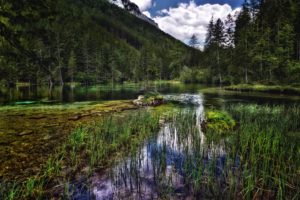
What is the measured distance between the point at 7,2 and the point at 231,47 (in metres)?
56.0

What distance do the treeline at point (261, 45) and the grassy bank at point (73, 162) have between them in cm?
3468

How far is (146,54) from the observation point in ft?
316

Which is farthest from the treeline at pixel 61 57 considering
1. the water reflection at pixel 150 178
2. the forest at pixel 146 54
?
the water reflection at pixel 150 178

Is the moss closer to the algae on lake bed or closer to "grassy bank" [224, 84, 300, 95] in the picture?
the algae on lake bed

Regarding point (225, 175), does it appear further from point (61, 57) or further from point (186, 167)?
point (61, 57)

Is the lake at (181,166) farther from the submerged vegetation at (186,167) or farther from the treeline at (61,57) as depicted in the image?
the treeline at (61,57)

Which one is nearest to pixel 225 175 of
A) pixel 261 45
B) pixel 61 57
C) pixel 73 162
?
pixel 73 162

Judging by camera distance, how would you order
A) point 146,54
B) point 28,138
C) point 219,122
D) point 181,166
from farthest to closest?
point 146,54
point 219,122
point 28,138
point 181,166

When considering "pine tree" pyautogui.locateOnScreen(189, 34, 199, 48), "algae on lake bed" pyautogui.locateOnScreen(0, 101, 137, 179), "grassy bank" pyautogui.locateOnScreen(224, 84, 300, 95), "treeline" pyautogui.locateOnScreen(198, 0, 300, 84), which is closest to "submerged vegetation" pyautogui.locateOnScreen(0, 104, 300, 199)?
"algae on lake bed" pyautogui.locateOnScreen(0, 101, 137, 179)

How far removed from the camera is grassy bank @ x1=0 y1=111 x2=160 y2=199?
5086 mm

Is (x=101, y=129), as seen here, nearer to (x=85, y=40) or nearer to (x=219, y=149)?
(x=219, y=149)

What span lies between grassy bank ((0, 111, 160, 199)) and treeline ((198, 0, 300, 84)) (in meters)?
34.7

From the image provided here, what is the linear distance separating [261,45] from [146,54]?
59.7m

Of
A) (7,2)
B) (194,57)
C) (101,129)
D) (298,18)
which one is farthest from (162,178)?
(194,57)
